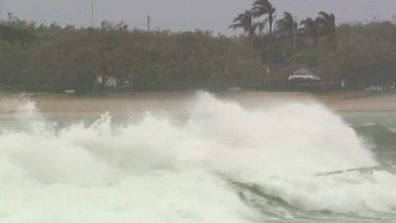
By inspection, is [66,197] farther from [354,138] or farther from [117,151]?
[354,138]

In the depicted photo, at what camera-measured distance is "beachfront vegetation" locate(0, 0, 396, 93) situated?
201ft

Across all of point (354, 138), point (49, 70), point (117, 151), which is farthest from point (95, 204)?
point (49, 70)

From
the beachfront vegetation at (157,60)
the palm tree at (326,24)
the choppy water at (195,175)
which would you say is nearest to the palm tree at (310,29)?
the palm tree at (326,24)

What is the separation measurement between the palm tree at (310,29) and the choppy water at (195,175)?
72998 mm

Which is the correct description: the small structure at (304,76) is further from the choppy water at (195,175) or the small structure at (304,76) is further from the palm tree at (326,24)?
the choppy water at (195,175)

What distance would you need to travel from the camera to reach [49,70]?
60719 mm

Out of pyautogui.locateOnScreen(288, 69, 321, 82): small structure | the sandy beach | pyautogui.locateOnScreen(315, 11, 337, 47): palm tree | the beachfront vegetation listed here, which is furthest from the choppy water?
pyautogui.locateOnScreen(315, 11, 337, 47): palm tree

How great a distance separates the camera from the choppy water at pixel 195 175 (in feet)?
41.8

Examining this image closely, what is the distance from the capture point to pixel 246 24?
96500 millimetres

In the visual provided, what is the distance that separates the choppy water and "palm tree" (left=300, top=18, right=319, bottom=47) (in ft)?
239

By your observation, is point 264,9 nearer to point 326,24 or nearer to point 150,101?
point 326,24

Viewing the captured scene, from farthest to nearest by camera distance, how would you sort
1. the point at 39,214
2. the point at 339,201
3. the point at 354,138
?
the point at 354,138
the point at 339,201
the point at 39,214

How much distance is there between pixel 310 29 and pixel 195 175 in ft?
270

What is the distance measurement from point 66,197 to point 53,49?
5093 cm
